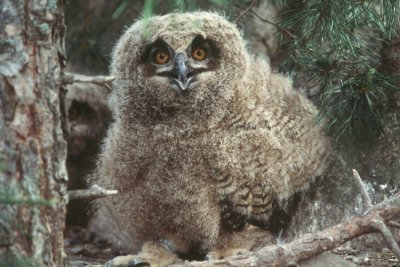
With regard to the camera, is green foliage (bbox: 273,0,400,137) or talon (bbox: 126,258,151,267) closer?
green foliage (bbox: 273,0,400,137)

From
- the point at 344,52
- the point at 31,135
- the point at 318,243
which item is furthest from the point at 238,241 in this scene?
the point at 31,135

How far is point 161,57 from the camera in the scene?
3.68m

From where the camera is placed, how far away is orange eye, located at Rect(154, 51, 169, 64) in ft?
12.0

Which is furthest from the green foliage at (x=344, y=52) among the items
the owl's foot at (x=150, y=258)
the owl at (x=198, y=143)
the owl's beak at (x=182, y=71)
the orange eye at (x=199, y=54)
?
the owl's foot at (x=150, y=258)

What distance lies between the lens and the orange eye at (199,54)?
3.66m

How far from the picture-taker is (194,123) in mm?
3650

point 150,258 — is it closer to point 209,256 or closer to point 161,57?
point 209,256

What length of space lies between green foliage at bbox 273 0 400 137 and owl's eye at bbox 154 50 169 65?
2.51 feet

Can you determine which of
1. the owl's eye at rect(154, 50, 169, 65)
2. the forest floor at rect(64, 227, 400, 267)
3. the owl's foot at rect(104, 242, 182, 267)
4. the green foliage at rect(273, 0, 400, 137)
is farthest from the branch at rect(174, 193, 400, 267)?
the owl's eye at rect(154, 50, 169, 65)

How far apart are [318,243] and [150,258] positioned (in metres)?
1.24

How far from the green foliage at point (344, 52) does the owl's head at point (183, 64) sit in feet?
1.46

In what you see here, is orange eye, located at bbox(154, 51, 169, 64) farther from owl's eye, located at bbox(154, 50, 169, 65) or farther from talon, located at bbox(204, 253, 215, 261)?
talon, located at bbox(204, 253, 215, 261)

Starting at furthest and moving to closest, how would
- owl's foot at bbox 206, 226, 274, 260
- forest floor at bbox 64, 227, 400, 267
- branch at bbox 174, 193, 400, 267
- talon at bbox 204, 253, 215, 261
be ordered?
owl's foot at bbox 206, 226, 274, 260, talon at bbox 204, 253, 215, 261, forest floor at bbox 64, 227, 400, 267, branch at bbox 174, 193, 400, 267

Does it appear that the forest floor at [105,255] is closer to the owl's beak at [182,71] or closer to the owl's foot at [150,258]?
the owl's foot at [150,258]
